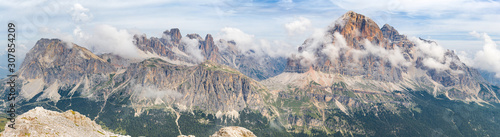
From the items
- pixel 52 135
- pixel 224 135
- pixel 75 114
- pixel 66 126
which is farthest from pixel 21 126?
pixel 224 135

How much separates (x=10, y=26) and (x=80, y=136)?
1446 inches

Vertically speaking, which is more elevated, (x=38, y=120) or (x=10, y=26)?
(x=10, y=26)

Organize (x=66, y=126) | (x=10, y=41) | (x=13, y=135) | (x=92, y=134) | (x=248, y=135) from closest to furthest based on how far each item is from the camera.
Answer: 1. (x=13, y=135)
2. (x=248, y=135)
3. (x=10, y=41)
4. (x=66, y=126)
5. (x=92, y=134)

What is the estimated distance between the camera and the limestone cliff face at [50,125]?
6669 centimetres

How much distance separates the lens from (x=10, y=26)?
76812 mm

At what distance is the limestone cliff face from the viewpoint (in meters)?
66.7

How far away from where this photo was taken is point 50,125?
72938mm

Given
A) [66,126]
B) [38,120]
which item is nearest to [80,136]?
[66,126]

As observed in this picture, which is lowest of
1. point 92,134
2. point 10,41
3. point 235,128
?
point 92,134

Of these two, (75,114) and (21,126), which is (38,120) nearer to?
(21,126)

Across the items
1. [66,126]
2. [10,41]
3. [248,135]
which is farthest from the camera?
[66,126]

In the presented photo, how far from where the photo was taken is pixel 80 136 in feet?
259

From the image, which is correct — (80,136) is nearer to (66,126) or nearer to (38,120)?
(66,126)

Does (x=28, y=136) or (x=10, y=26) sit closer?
(x=28, y=136)
